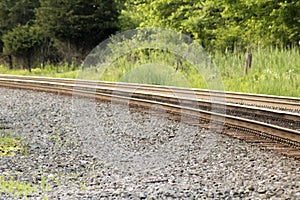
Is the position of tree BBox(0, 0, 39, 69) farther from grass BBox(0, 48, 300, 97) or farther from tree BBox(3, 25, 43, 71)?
grass BBox(0, 48, 300, 97)

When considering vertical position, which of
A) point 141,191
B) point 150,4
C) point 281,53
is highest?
point 150,4

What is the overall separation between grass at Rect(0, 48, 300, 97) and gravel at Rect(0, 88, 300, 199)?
13.1 feet

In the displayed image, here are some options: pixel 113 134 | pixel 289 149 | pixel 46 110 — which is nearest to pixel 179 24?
pixel 46 110

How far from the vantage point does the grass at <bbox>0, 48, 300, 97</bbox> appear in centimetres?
1239

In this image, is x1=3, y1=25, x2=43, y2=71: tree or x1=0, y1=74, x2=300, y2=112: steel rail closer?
x1=0, y1=74, x2=300, y2=112: steel rail

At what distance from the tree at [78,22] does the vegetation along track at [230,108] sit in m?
10.2

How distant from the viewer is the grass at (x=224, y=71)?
12.4 meters

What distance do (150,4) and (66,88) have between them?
5.02 m

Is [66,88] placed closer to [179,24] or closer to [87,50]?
[179,24]

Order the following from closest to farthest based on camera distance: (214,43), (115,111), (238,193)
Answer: (238,193)
(115,111)
(214,43)

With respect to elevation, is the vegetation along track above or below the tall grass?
below

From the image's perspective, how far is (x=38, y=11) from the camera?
89.5 feet

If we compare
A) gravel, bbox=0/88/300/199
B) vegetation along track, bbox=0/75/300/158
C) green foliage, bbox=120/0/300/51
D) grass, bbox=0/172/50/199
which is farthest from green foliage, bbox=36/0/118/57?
grass, bbox=0/172/50/199

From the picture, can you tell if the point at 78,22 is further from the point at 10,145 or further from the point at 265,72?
the point at 10,145
